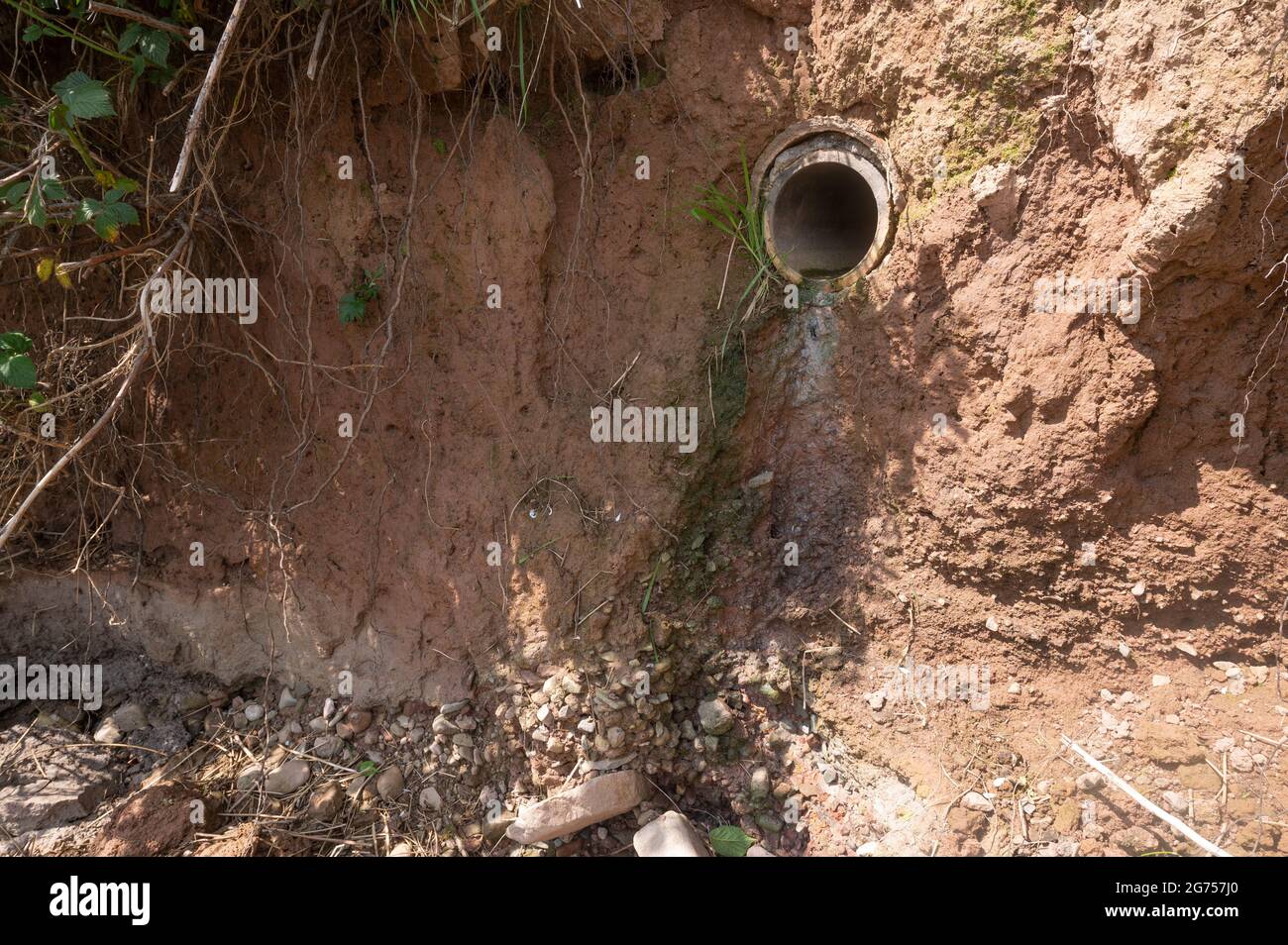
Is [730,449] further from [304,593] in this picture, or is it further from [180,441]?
[180,441]

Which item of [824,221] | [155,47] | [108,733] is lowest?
[108,733]

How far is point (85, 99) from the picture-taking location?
2469 millimetres

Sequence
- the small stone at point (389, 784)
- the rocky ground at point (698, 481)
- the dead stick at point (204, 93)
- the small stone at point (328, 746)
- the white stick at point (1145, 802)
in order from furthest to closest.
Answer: the small stone at point (328, 746)
the small stone at point (389, 784)
the dead stick at point (204, 93)
the rocky ground at point (698, 481)
the white stick at point (1145, 802)

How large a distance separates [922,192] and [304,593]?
9.07ft

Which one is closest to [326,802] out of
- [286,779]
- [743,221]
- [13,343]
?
[286,779]

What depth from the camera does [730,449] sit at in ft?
9.71

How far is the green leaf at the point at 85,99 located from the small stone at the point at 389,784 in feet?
7.71

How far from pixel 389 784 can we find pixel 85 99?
245 centimetres

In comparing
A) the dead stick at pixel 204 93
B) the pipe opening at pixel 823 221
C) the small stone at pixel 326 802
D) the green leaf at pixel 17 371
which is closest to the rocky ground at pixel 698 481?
the small stone at pixel 326 802

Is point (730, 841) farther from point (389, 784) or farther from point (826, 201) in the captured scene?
point (826, 201)

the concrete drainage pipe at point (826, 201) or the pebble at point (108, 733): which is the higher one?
the concrete drainage pipe at point (826, 201)

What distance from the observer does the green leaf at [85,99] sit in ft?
8.05

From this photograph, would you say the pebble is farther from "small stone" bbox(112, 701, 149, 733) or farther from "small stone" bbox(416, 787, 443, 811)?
"small stone" bbox(416, 787, 443, 811)

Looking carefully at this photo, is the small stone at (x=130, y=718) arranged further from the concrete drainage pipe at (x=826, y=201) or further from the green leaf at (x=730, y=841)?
the concrete drainage pipe at (x=826, y=201)
